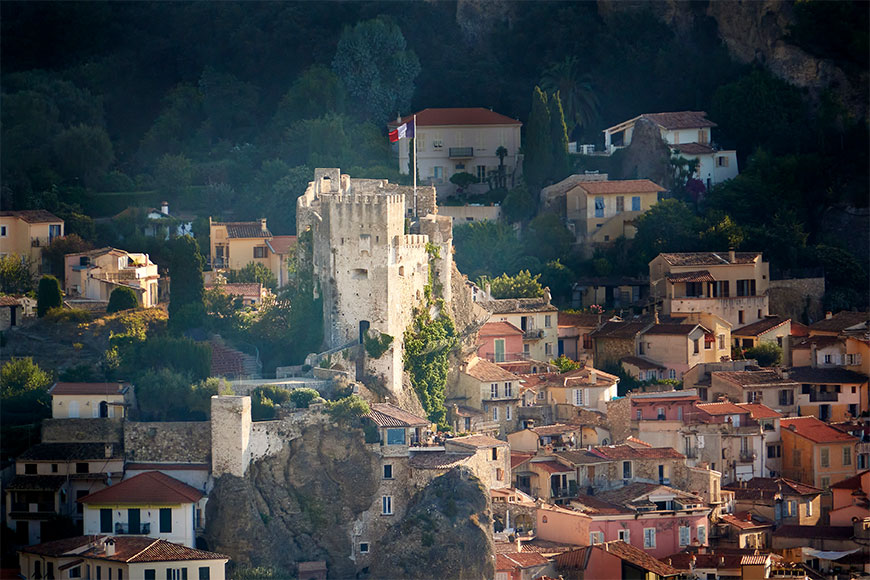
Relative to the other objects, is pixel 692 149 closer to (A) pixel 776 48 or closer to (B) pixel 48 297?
(A) pixel 776 48

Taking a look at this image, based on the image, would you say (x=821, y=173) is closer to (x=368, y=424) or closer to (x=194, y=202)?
(x=194, y=202)

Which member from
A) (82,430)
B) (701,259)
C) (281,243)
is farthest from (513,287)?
(82,430)

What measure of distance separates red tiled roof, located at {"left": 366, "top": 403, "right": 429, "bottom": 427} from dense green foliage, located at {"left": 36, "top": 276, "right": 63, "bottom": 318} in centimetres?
1018

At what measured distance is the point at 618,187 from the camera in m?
78.9

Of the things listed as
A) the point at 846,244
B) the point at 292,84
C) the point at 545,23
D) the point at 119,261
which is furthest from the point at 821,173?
the point at 119,261

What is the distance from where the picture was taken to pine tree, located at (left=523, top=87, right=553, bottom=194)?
3179 inches

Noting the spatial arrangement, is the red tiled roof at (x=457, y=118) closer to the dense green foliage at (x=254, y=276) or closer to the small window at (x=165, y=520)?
the dense green foliage at (x=254, y=276)

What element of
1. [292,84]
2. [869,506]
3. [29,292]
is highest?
[292,84]

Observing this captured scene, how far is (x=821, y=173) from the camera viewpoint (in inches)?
3226

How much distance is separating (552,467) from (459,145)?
21215 millimetres

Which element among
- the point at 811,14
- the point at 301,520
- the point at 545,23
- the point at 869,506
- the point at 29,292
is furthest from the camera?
the point at 545,23

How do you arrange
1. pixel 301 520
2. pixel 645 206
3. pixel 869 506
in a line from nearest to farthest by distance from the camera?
1. pixel 301 520
2. pixel 869 506
3. pixel 645 206

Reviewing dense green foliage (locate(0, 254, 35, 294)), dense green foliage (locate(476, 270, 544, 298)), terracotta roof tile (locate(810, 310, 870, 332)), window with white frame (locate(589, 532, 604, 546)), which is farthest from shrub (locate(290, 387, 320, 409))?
terracotta roof tile (locate(810, 310, 870, 332))

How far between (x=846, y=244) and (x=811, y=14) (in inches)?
309
